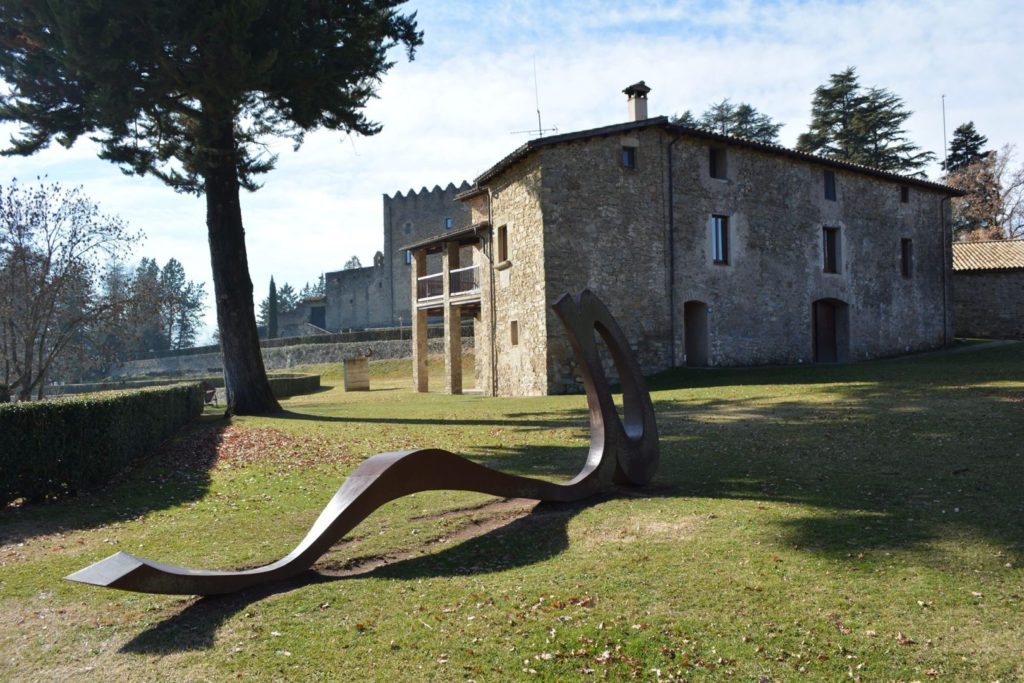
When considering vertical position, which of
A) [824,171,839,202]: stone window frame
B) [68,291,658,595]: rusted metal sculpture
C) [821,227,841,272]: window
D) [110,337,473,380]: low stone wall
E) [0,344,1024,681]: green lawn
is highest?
[824,171,839,202]: stone window frame

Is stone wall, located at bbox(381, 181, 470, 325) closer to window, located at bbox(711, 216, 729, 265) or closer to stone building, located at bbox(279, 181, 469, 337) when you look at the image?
stone building, located at bbox(279, 181, 469, 337)

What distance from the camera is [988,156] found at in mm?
42781

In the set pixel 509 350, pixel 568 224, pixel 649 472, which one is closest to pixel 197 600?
pixel 649 472

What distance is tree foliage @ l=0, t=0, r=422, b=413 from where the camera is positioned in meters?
13.7

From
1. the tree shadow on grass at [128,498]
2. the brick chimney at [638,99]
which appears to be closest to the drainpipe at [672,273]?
the brick chimney at [638,99]

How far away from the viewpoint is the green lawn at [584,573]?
4215 mm

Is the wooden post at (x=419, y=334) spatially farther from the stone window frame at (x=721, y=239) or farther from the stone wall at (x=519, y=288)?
the stone window frame at (x=721, y=239)

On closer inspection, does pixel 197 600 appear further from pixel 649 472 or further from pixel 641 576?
pixel 649 472

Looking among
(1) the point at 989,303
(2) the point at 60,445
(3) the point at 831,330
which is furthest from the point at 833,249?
(2) the point at 60,445

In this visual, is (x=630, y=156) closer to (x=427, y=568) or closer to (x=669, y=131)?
(x=669, y=131)

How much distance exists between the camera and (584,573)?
5414mm

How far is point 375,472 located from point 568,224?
1567cm

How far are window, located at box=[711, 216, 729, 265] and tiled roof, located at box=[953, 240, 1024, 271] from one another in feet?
49.4

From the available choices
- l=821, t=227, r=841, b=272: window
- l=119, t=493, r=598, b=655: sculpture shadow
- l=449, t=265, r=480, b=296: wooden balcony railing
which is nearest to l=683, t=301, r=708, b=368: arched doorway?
l=821, t=227, r=841, b=272: window
